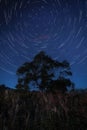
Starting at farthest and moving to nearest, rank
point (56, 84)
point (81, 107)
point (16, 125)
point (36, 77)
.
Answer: point (36, 77) → point (56, 84) → point (81, 107) → point (16, 125)

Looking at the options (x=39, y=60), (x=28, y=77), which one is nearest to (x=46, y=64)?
(x=39, y=60)

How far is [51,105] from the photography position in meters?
7.00

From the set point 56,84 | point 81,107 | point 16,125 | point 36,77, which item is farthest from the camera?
point 36,77

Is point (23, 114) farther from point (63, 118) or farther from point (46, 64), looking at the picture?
point (46, 64)

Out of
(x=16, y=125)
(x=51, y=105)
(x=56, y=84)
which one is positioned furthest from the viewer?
(x=56, y=84)

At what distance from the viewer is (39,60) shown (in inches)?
1938

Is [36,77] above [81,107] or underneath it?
above

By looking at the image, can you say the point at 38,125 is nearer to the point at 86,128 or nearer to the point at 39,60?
the point at 86,128

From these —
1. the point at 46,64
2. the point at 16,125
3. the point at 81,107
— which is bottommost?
the point at 16,125

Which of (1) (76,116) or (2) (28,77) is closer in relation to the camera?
(1) (76,116)

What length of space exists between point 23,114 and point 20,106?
0.31 metres

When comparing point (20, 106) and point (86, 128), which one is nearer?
point (86, 128)

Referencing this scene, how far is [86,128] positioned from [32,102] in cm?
252

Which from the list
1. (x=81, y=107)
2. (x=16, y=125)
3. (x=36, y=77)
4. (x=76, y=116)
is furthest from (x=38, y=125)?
(x=36, y=77)
